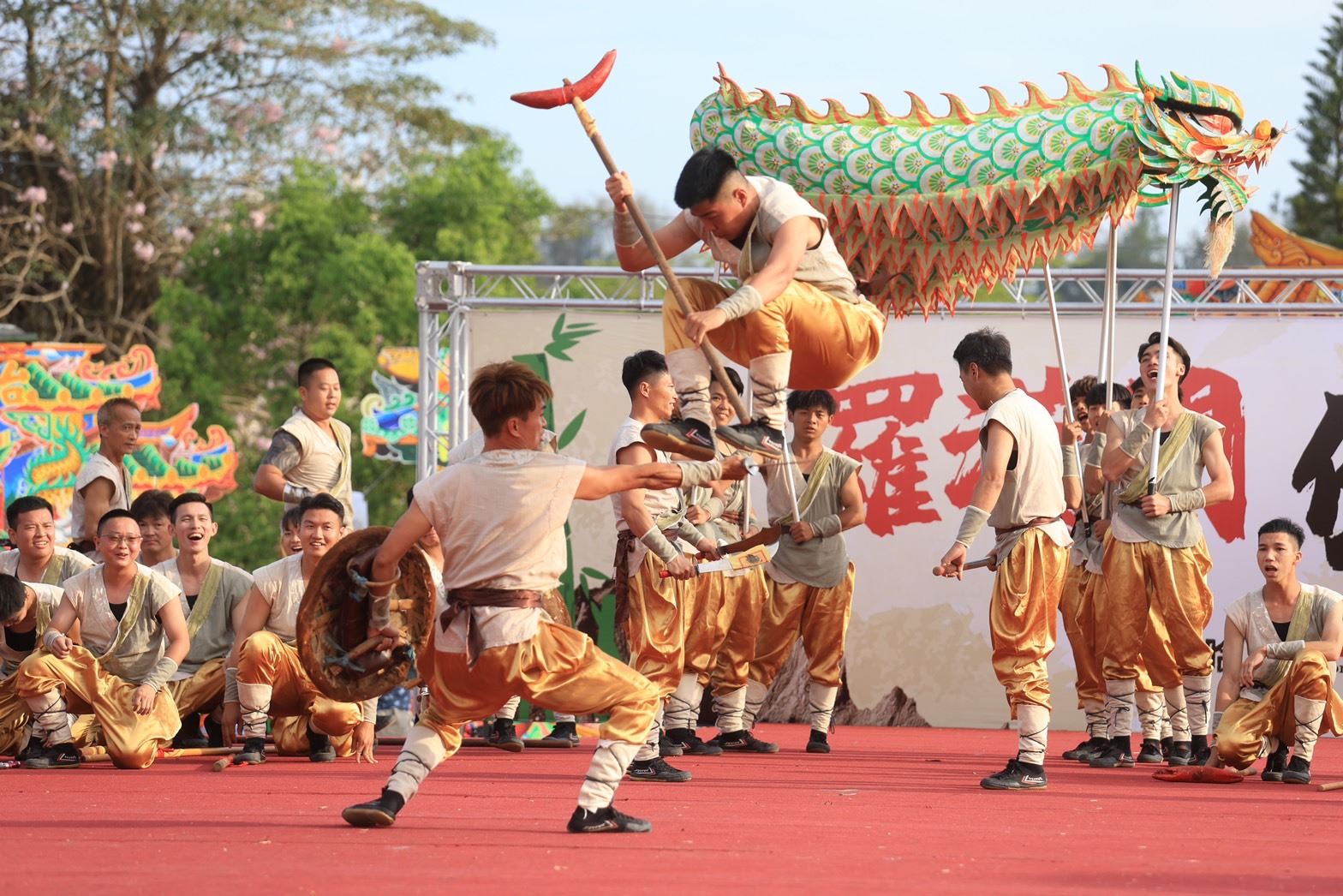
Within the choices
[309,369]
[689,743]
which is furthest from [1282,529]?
[309,369]

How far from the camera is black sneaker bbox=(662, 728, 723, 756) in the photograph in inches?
323

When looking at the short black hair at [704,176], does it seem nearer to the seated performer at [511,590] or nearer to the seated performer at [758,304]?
the seated performer at [758,304]

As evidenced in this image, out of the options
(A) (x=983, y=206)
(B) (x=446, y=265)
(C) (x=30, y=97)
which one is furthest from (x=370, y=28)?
(A) (x=983, y=206)

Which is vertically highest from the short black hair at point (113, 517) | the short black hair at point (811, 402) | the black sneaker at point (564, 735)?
the short black hair at point (811, 402)

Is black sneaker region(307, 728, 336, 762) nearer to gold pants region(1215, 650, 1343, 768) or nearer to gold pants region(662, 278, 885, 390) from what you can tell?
gold pants region(662, 278, 885, 390)

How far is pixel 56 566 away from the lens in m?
8.25

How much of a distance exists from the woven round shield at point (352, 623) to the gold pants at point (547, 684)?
0.65ft

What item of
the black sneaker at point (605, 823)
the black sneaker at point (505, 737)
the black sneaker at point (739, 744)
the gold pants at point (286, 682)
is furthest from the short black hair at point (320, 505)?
the black sneaker at point (605, 823)

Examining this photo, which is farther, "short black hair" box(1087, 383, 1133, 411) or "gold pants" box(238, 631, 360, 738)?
"short black hair" box(1087, 383, 1133, 411)

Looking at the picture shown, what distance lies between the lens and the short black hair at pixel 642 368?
7188 millimetres

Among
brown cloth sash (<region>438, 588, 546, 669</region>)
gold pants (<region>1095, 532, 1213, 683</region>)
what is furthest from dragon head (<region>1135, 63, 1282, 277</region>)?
brown cloth sash (<region>438, 588, 546, 669</region>)

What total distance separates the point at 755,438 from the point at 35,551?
4225 mm

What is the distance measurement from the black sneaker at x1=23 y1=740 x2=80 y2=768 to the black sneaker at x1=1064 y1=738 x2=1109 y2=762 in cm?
423

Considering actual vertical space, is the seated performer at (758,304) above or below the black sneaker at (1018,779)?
above
